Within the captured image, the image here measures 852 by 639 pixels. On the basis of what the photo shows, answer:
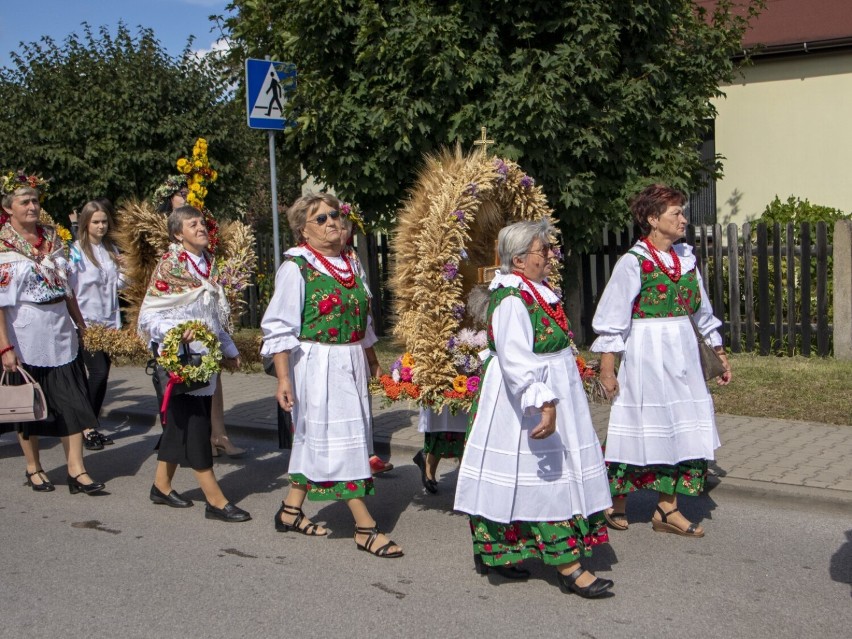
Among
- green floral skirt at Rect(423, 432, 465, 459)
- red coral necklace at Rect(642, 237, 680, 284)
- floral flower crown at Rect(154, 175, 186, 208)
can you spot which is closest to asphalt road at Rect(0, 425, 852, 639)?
green floral skirt at Rect(423, 432, 465, 459)

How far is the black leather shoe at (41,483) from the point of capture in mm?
6945

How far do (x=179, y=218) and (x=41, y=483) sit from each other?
2.10m

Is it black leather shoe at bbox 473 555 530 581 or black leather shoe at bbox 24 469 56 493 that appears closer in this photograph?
black leather shoe at bbox 473 555 530 581

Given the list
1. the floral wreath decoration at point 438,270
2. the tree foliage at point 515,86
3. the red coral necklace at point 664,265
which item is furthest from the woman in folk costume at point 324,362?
the tree foliage at point 515,86

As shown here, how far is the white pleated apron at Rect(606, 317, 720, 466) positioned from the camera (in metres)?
5.55

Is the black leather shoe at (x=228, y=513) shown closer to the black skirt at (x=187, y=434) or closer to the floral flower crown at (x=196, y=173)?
the black skirt at (x=187, y=434)

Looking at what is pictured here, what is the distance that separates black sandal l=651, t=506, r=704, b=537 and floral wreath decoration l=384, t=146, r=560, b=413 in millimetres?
1304

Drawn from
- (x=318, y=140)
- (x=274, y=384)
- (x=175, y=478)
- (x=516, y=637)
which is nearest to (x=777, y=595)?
(x=516, y=637)

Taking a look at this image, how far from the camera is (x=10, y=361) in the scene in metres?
6.58

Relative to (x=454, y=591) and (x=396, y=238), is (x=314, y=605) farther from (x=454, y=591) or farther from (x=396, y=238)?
(x=396, y=238)

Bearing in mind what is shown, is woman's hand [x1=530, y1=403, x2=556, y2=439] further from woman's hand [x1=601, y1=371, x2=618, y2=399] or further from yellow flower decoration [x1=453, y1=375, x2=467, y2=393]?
woman's hand [x1=601, y1=371, x2=618, y2=399]

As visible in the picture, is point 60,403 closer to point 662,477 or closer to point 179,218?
point 179,218

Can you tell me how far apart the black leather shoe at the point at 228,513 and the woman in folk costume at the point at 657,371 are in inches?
86.3

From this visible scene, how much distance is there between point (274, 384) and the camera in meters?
11.0
